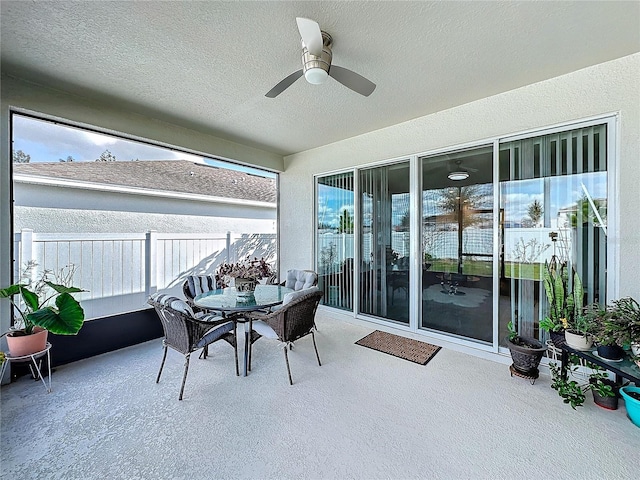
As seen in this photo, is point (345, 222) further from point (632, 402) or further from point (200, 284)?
point (632, 402)

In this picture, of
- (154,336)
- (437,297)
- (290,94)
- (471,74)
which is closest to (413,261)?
(437,297)

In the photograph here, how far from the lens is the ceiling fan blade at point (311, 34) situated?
1.54 meters

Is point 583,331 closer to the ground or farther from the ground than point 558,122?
closer to the ground

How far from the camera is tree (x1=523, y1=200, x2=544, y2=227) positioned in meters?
2.72

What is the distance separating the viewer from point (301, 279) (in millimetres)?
3758

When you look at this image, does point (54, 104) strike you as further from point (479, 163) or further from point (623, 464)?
point (623, 464)

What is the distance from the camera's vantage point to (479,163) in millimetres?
3146

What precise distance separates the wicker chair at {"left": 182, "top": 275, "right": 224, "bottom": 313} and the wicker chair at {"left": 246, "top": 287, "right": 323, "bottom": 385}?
2.97ft

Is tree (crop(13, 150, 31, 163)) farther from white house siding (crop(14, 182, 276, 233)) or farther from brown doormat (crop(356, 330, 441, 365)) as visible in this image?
brown doormat (crop(356, 330, 441, 365))

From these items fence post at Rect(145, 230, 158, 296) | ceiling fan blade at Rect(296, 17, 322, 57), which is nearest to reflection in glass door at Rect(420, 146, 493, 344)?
ceiling fan blade at Rect(296, 17, 322, 57)

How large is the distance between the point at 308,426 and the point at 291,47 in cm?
286

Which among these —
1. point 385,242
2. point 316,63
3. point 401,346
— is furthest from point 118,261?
point 401,346

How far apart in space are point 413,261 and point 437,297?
0.56m

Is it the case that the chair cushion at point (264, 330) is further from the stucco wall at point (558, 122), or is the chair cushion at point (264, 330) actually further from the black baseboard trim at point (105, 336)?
the stucco wall at point (558, 122)
